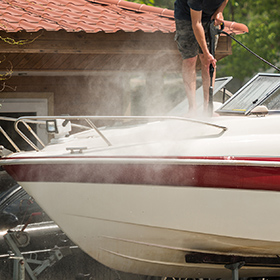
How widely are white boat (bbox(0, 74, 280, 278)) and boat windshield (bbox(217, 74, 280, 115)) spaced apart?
321 millimetres

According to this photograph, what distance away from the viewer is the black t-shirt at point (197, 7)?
13.7 feet

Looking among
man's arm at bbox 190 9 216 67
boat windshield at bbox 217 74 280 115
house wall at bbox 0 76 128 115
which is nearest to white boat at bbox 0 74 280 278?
boat windshield at bbox 217 74 280 115

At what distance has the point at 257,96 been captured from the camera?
443cm

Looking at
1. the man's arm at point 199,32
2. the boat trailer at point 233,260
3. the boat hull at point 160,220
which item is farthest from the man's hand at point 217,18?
the boat trailer at point 233,260

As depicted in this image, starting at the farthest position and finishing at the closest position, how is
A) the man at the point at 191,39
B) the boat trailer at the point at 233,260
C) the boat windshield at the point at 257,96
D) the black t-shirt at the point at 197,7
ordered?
the man at the point at 191,39, the boat windshield at the point at 257,96, the black t-shirt at the point at 197,7, the boat trailer at the point at 233,260

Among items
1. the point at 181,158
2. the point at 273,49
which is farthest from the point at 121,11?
the point at 273,49

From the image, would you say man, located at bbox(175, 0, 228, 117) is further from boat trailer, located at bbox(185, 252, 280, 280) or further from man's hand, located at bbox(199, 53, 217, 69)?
boat trailer, located at bbox(185, 252, 280, 280)

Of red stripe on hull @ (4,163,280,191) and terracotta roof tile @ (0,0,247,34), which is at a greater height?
terracotta roof tile @ (0,0,247,34)

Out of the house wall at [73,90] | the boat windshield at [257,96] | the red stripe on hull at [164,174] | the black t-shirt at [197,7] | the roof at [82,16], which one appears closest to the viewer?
the red stripe on hull at [164,174]

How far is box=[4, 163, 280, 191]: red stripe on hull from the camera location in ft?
11.5

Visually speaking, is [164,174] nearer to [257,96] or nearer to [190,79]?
[190,79]

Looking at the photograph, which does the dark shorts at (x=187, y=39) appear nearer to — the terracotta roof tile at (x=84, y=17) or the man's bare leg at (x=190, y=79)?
the man's bare leg at (x=190, y=79)

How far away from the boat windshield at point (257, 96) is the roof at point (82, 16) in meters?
2.59

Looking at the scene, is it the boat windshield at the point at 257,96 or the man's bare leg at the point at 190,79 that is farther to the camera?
the man's bare leg at the point at 190,79
